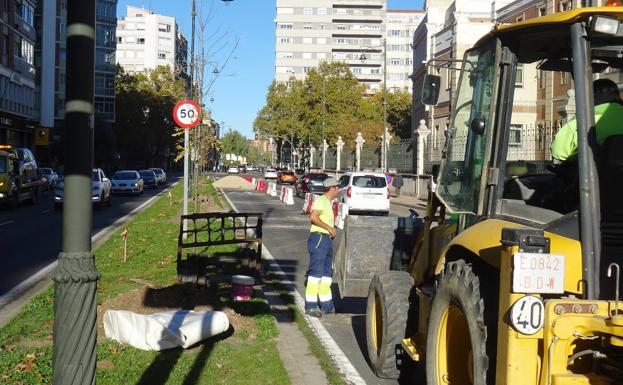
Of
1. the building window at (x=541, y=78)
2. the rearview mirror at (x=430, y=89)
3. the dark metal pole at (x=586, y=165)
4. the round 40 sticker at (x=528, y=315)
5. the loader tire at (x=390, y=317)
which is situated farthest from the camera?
the loader tire at (x=390, y=317)

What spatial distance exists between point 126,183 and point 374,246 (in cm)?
3682

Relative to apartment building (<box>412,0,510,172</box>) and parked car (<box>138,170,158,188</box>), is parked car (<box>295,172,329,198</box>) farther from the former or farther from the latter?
parked car (<box>138,170,158,188</box>)

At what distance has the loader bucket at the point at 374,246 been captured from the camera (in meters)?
7.34

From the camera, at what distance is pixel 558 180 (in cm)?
455

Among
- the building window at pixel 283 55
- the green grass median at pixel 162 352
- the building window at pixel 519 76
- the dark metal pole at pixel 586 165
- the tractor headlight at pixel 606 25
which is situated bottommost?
the green grass median at pixel 162 352

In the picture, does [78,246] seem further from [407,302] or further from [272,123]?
[272,123]

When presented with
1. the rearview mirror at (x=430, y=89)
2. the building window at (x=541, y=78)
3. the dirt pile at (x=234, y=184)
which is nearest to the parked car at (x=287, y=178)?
the dirt pile at (x=234, y=184)

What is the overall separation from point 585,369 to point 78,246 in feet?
8.45

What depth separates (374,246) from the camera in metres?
7.39

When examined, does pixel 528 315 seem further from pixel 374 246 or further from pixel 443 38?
pixel 443 38

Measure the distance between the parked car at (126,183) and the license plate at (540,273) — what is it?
40.4m

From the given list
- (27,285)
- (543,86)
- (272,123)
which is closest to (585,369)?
(543,86)

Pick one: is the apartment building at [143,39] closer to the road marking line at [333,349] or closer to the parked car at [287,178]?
the parked car at [287,178]

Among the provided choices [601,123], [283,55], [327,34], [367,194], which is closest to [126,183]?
[367,194]
